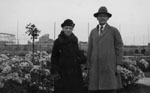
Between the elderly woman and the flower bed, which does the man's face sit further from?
the flower bed

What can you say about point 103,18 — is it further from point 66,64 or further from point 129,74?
point 129,74

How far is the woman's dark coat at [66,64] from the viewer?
5.12 meters

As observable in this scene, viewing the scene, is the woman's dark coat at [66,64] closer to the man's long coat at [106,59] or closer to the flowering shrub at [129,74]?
the man's long coat at [106,59]

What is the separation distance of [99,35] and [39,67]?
2.84m

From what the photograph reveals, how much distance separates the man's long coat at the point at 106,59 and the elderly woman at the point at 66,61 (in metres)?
0.30

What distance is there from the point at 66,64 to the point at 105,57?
655 millimetres

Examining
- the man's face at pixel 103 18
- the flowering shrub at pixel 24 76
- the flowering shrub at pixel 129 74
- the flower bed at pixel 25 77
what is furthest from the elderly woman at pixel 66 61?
the flowering shrub at pixel 129 74

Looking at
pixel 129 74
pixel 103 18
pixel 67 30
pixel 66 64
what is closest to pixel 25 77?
pixel 66 64

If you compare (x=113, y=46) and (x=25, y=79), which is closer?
(x=113, y=46)

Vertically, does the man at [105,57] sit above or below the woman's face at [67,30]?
below

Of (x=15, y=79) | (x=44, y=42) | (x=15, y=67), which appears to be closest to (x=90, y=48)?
(x=15, y=79)

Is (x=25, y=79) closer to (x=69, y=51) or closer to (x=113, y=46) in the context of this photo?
(x=69, y=51)

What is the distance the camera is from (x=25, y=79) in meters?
7.22

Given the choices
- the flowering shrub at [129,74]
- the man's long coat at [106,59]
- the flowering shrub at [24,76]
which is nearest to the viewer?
the man's long coat at [106,59]
